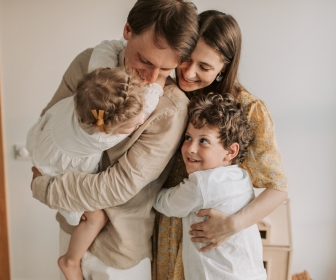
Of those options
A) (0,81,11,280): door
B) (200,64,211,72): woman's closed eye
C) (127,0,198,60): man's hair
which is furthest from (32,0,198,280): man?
(0,81,11,280): door

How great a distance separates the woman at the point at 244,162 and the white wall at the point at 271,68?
54 centimetres

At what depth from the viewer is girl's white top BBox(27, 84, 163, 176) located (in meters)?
1.20

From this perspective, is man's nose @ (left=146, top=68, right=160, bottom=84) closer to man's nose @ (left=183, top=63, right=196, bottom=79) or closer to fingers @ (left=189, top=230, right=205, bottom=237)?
man's nose @ (left=183, top=63, right=196, bottom=79)

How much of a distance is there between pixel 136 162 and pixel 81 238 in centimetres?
36

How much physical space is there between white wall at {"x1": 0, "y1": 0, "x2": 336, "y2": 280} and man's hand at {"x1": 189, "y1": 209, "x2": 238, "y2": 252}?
822mm

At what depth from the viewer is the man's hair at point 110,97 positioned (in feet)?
3.61

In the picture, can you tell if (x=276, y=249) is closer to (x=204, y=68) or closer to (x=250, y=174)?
(x=250, y=174)

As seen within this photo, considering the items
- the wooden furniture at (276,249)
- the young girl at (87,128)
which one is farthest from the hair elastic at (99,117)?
the wooden furniture at (276,249)

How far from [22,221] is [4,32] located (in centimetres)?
108

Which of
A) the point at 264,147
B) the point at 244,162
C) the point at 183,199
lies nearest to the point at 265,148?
the point at 264,147

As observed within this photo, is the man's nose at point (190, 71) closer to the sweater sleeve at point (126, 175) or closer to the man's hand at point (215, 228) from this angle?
the sweater sleeve at point (126, 175)

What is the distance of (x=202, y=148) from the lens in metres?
1.31

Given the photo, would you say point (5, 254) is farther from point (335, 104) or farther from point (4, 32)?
point (335, 104)

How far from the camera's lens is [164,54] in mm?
1163
